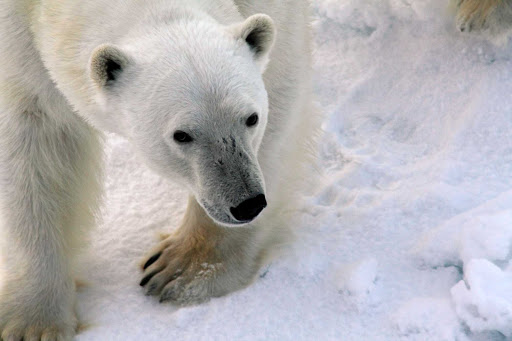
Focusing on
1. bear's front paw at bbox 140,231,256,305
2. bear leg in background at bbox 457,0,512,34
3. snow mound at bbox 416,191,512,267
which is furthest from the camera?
bear leg in background at bbox 457,0,512,34

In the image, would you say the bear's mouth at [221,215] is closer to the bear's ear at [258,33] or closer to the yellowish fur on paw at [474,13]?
the bear's ear at [258,33]

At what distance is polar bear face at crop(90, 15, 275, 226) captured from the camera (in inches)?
93.6

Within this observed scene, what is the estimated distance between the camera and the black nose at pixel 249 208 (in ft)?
8.08

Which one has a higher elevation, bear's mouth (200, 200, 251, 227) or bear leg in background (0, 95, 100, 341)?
bear's mouth (200, 200, 251, 227)

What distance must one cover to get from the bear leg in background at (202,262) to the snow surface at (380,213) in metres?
0.07

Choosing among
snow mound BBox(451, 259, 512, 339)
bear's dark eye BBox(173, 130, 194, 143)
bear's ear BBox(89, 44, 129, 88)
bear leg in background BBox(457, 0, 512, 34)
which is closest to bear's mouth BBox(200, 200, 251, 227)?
bear's dark eye BBox(173, 130, 194, 143)

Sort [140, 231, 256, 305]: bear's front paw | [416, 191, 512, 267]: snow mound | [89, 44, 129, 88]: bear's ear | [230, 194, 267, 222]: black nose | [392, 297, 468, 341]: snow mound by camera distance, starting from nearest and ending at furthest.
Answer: [89, 44, 129, 88]: bear's ear
[230, 194, 267, 222]: black nose
[392, 297, 468, 341]: snow mound
[416, 191, 512, 267]: snow mound
[140, 231, 256, 305]: bear's front paw

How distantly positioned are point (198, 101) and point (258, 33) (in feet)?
1.09

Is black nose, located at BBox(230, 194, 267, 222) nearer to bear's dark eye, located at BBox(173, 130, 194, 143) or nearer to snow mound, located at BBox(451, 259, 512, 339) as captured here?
bear's dark eye, located at BBox(173, 130, 194, 143)

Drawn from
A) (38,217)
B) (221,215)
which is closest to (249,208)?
(221,215)

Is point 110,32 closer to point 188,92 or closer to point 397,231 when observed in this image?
point 188,92

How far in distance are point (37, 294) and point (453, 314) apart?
1.53 meters

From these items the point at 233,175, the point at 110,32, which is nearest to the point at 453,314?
the point at 233,175

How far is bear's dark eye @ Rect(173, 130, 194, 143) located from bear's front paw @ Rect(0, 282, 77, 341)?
101 centimetres
